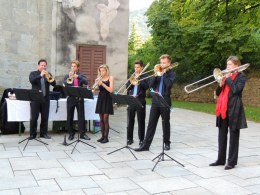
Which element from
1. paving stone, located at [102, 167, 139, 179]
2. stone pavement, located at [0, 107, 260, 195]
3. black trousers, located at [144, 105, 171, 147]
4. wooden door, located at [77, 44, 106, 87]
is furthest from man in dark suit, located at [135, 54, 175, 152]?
wooden door, located at [77, 44, 106, 87]

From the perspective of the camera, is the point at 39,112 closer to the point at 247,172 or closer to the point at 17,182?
the point at 17,182

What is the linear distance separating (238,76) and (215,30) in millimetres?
13498

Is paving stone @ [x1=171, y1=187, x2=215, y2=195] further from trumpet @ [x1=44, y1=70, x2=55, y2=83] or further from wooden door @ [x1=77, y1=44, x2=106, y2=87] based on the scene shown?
wooden door @ [x1=77, y1=44, x2=106, y2=87]

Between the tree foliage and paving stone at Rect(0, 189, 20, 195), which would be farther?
the tree foliage

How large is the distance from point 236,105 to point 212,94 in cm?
1808

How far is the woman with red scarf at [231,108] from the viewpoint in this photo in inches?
237

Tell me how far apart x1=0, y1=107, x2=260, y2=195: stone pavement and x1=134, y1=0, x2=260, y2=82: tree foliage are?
11266 mm

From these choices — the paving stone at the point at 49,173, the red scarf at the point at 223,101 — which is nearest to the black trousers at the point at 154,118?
the red scarf at the point at 223,101

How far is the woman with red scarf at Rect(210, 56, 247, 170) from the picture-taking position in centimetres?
603

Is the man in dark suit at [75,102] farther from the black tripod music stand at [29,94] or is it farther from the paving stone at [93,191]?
the paving stone at [93,191]

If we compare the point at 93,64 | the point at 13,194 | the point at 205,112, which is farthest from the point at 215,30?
the point at 13,194

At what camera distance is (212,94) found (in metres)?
23.8

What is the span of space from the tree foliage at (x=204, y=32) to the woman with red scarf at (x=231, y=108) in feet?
41.9

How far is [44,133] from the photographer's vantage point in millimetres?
8883
